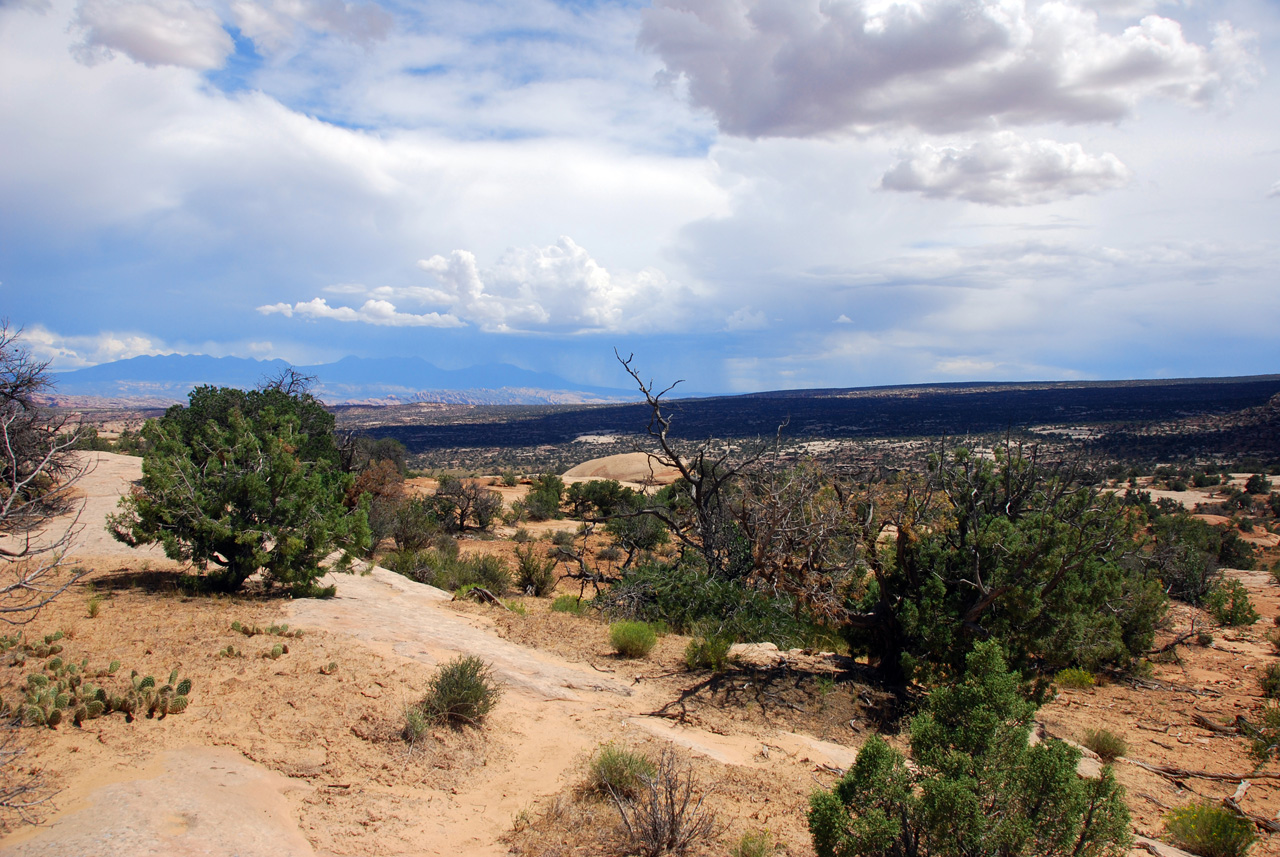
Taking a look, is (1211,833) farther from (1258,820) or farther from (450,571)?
(450,571)

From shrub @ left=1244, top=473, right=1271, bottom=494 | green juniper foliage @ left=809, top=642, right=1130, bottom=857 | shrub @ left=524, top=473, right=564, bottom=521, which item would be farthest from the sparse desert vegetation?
shrub @ left=1244, top=473, right=1271, bottom=494

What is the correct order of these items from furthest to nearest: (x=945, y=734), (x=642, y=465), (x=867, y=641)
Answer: (x=642, y=465) → (x=867, y=641) → (x=945, y=734)

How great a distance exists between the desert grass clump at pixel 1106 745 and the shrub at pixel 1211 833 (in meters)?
1.46

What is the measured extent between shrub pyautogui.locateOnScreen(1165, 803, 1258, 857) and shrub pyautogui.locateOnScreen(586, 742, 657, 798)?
13.8ft

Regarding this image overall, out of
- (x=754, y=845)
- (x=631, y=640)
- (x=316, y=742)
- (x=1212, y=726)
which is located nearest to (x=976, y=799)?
(x=754, y=845)

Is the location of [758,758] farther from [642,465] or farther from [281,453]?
[642,465]

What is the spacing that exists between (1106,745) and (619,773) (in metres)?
5.32

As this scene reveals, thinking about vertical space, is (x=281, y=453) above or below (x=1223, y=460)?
above

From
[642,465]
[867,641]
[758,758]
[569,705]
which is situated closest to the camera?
[758,758]

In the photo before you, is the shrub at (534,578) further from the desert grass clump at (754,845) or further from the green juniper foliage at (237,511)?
the desert grass clump at (754,845)

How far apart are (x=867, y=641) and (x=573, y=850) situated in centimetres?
522

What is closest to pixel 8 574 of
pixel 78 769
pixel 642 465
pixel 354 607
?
pixel 354 607

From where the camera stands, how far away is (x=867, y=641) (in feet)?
28.2

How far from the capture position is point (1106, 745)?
7035 millimetres
